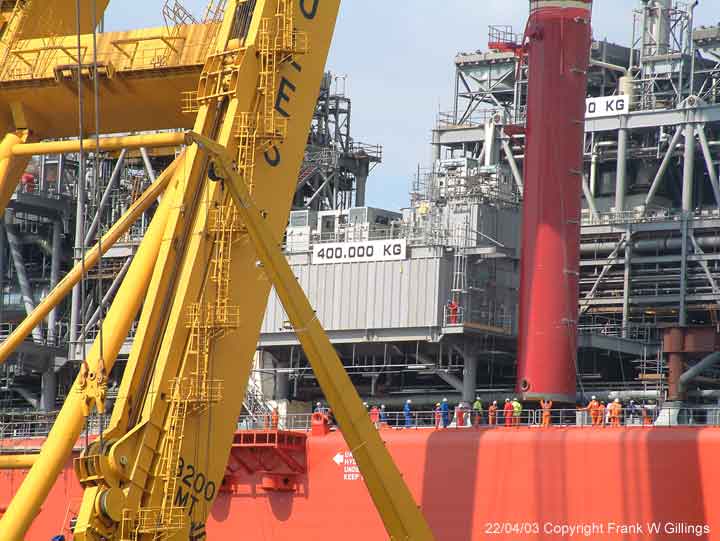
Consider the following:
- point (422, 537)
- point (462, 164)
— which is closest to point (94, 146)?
point (422, 537)

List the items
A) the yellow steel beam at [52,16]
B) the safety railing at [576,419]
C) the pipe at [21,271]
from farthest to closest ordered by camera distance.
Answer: the pipe at [21,271]
the safety railing at [576,419]
the yellow steel beam at [52,16]

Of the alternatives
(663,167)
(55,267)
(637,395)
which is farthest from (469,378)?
(55,267)

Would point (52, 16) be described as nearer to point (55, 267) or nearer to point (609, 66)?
point (55, 267)

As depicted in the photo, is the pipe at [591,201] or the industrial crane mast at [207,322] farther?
the pipe at [591,201]

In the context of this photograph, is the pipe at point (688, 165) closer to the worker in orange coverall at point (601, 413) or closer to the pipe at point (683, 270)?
the pipe at point (683, 270)

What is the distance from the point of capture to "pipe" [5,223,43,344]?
5541cm

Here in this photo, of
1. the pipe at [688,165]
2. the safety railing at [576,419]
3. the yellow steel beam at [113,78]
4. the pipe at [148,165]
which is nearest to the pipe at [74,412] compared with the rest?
the yellow steel beam at [113,78]

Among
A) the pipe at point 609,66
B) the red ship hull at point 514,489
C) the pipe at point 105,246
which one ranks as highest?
the pipe at point 609,66

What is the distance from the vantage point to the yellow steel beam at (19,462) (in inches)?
1081

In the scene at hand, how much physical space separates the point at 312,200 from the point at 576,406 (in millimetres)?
16204

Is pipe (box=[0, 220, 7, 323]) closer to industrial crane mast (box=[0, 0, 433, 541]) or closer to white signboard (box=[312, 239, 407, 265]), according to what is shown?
white signboard (box=[312, 239, 407, 265])

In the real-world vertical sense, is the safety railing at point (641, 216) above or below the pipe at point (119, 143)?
above

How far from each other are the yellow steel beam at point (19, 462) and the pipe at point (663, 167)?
96.0 ft

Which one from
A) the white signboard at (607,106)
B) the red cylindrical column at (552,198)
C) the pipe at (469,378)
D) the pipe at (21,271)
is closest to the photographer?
the red cylindrical column at (552,198)
